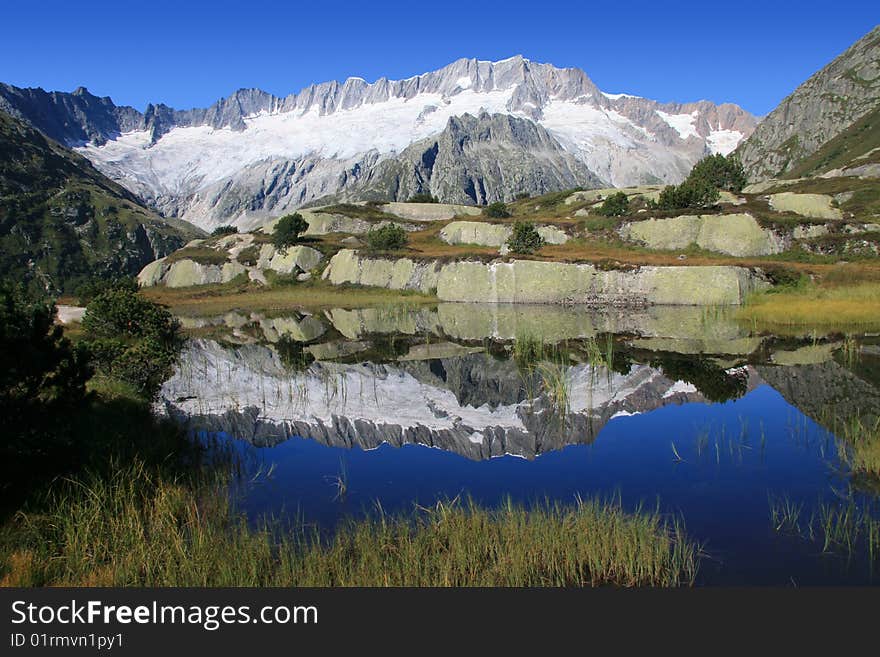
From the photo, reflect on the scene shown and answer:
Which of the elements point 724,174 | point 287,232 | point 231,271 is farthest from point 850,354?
point 724,174

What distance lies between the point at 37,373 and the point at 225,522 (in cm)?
574

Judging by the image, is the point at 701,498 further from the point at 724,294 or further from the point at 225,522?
the point at 724,294

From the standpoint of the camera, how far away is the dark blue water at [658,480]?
11266 mm

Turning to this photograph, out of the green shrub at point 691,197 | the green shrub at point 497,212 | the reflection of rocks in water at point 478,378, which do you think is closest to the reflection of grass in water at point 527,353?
the reflection of rocks in water at point 478,378

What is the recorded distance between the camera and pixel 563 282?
7238cm

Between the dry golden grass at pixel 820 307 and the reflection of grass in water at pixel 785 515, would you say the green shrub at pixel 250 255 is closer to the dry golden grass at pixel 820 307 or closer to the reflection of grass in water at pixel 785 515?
the dry golden grass at pixel 820 307

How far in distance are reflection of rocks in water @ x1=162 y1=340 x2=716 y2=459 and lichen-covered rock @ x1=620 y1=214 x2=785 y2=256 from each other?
61463 millimetres

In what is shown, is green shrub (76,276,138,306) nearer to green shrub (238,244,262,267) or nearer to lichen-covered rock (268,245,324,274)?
lichen-covered rock (268,245,324,274)

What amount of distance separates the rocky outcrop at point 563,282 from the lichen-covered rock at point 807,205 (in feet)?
150

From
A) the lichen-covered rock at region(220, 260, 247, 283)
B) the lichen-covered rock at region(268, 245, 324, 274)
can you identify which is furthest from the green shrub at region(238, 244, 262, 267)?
the lichen-covered rock at region(268, 245, 324, 274)

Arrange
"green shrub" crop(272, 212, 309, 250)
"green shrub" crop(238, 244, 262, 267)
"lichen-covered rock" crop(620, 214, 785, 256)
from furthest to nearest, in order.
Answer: "green shrub" crop(238, 244, 262, 267) → "green shrub" crop(272, 212, 309, 250) → "lichen-covered rock" crop(620, 214, 785, 256)

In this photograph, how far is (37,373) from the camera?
13.9m

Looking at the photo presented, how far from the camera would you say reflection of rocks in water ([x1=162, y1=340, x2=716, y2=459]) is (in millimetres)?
20641

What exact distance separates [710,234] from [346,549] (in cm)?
8617
